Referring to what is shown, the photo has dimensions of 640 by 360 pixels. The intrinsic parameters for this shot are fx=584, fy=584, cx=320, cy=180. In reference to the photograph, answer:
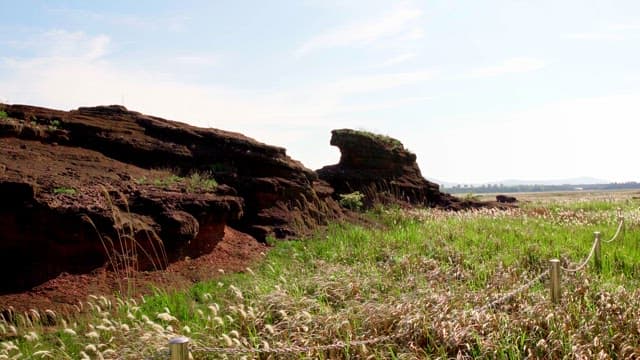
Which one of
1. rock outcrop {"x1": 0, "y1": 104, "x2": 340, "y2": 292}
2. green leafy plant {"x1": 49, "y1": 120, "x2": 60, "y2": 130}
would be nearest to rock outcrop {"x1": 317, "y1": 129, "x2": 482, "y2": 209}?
rock outcrop {"x1": 0, "y1": 104, "x2": 340, "y2": 292}

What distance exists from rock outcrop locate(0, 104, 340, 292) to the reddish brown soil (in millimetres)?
188

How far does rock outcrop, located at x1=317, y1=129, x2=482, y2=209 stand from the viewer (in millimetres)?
21016

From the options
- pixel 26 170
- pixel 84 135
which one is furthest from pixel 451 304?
pixel 84 135

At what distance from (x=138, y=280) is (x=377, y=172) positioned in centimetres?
1390

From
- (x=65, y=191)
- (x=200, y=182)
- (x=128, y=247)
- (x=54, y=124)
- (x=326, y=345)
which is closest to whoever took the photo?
(x=326, y=345)

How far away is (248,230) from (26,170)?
5213mm

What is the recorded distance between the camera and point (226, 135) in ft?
48.8

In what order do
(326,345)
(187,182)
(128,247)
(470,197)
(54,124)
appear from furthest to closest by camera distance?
1. (470,197)
2. (187,182)
3. (54,124)
4. (128,247)
5. (326,345)

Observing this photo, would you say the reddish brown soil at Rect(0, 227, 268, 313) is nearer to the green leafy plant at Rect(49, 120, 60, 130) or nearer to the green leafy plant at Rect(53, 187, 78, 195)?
the green leafy plant at Rect(53, 187, 78, 195)

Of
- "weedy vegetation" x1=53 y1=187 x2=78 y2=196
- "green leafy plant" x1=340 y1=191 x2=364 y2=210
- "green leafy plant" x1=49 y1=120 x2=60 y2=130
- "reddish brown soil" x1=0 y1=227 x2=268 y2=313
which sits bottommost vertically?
"reddish brown soil" x1=0 y1=227 x2=268 y2=313

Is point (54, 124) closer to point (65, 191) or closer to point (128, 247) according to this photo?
point (65, 191)

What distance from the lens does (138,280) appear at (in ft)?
28.9

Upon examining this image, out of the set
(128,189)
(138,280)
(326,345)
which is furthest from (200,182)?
(326,345)

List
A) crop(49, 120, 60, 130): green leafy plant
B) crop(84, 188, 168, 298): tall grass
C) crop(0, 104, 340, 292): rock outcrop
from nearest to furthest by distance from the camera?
crop(0, 104, 340, 292): rock outcrop → crop(84, 188, 168, 298): tall grass → crop(49, 120, 60, 130): green leafy plant
